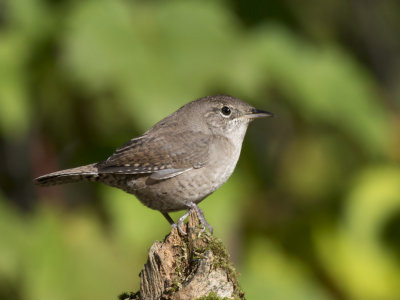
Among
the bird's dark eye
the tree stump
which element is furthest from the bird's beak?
the tree stump

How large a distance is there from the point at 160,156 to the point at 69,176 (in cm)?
53

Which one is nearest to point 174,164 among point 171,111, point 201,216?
point 171,111

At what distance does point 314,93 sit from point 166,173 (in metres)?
1.36

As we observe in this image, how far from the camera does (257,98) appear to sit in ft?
16.5

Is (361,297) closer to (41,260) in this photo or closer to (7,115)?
(41,260)

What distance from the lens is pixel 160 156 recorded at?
14.0 feet

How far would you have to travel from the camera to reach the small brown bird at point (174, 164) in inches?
163

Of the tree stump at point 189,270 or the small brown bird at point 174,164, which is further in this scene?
the small brown bird at point 174,164

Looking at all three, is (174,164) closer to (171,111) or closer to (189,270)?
(171,111)

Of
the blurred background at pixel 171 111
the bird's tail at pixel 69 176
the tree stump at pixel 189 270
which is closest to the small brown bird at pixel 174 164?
the bird's tail at pixel 69 176

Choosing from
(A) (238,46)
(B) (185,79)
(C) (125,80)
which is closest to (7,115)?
(C) (125,80)

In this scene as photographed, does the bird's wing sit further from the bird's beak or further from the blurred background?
the bird's beak

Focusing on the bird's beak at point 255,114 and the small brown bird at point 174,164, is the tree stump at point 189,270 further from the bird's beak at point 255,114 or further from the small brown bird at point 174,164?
the bird's beak at point 255,114

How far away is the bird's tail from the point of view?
165 inches
